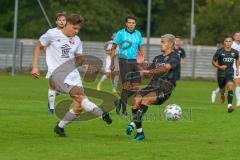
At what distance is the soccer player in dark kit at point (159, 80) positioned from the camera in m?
12.8

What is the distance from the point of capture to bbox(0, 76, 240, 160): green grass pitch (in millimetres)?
10852

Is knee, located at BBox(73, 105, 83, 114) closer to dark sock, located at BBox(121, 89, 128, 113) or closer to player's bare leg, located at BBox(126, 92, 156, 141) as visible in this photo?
player's bare leg, located at BBox(126, 92, 156, 141)

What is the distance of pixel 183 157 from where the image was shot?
10.7 m

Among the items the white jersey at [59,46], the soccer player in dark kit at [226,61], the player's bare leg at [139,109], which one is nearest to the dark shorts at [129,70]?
the white jersey at [59,46]

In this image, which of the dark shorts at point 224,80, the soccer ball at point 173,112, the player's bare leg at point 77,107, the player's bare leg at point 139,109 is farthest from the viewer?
the dark shorts at point 224,80

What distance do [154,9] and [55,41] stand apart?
52.1 m

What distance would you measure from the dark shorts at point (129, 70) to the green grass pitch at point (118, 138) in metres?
0.90

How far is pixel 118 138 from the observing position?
1304 centimetres

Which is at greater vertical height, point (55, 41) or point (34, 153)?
point (55, 41)

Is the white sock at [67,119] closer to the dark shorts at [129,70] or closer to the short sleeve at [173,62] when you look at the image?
the short sleeve at [173,62]

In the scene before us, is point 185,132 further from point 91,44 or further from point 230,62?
point 91,44

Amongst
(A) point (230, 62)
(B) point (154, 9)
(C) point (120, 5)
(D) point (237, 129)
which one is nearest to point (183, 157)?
(D) point (237, 129)

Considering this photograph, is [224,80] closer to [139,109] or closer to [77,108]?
[139,109]

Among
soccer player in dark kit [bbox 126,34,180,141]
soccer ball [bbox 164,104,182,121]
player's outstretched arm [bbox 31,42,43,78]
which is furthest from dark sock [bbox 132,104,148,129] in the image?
soccer ball [bbox 164,104,182,121]
